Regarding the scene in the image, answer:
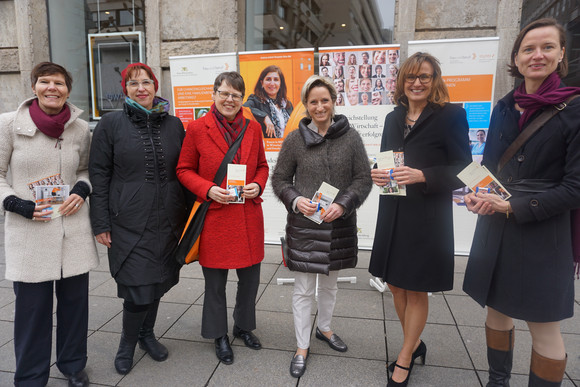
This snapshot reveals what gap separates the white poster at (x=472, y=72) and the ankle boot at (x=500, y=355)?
2584 millimetres

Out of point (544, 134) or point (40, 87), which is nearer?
point (544, 134)

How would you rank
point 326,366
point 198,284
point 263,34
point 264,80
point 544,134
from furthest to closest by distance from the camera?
point 263,34 < point 264,80 < point 198,284 < point 326,366 < point 544,134

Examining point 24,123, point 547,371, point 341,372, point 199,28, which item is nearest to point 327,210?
point 341,372

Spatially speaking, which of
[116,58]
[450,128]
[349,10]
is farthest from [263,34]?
[450,128]

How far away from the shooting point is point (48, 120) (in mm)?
2271

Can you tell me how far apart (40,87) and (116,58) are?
16.3 ft

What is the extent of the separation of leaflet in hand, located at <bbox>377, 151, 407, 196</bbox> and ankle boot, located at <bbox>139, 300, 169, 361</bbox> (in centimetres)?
192

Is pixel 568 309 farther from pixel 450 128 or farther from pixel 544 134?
pixel 450 128

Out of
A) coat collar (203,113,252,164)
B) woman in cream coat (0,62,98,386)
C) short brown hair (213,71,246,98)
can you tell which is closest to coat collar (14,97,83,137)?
woman in cream coat (0,62,98,386)

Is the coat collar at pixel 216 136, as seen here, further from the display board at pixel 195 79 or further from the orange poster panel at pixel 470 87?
the orange poster panel at pixel 470 87

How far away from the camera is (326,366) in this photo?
274 cm

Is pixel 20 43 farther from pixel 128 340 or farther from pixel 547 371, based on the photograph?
pixel 547 371

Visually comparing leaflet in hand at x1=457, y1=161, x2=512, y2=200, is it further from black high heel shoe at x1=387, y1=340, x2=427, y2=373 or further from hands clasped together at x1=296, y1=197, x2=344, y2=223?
black high heel shoe at x1=387, y1=340, x2=427, y2=373

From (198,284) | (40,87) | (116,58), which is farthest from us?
(116,58)
